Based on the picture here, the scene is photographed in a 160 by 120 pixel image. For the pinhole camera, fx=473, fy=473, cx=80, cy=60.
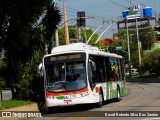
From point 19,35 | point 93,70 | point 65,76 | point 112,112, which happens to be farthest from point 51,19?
point 112,112

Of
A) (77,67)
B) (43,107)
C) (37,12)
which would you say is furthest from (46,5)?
(43,107)

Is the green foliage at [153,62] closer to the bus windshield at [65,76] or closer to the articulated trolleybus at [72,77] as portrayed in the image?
the articulated trolleybus at [72,77]

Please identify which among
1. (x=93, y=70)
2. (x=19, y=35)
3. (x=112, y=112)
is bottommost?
(x=112, y=112)

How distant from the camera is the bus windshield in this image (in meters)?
21.3

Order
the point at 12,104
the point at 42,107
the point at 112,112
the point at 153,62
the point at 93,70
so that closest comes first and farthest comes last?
1. the point at 112,112
2. the point at 12,104
3. the point at 93,70
4. the point at 42,107
5. the point at 153,62

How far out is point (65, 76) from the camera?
21.3 m

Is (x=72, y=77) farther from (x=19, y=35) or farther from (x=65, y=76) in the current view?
(x=19, y=35)

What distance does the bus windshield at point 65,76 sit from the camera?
21281 millimetres

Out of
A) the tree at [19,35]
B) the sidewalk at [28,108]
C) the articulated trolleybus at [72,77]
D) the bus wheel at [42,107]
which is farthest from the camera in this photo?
the bus wheel at [42,107]

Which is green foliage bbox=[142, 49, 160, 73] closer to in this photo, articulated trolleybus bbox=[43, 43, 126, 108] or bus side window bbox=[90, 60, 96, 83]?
articulated trolleybus bbox=[43, 43, 126, 108]

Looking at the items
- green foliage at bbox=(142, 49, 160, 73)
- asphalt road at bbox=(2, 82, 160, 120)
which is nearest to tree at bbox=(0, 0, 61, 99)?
asphalt road at bbox=(2, 82, 160, 120)

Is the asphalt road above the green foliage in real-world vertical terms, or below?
below

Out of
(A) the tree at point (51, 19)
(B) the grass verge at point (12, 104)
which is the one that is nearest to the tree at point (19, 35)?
(A) the tree at point (51, 19)

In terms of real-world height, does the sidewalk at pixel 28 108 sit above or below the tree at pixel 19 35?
below
